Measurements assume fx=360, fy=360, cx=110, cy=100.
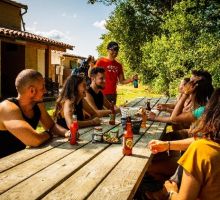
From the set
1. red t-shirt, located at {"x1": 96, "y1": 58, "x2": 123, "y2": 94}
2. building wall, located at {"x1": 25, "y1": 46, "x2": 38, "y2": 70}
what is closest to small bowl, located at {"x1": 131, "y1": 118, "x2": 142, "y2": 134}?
red t-shirt, located at {"x1": 96, "y1": 58, "x2": 123, "y2": 94}

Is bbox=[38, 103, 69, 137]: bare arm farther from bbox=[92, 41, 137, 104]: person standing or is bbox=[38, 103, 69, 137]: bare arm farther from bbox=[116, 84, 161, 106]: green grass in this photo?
bbox=[116, 84, 161, 106]: green grass

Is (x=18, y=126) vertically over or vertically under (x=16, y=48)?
under

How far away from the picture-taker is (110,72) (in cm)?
728

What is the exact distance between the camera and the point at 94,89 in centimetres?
582

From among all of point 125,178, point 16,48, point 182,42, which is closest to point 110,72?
point 125,178

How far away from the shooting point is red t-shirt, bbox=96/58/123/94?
23.7 ft

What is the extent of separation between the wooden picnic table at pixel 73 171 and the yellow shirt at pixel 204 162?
0.42 m

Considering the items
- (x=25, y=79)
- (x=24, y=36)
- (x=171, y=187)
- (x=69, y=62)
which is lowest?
(x=171, y=187)

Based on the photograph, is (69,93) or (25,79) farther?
(69,93)

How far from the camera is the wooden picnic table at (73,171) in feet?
7.08

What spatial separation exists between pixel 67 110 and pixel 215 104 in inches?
90.5

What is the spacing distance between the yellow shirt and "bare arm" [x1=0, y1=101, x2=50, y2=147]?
64.6 inches

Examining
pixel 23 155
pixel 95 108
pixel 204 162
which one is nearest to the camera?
pixel 204 162

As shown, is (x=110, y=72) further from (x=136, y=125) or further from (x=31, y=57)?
(x=31, y=57)
